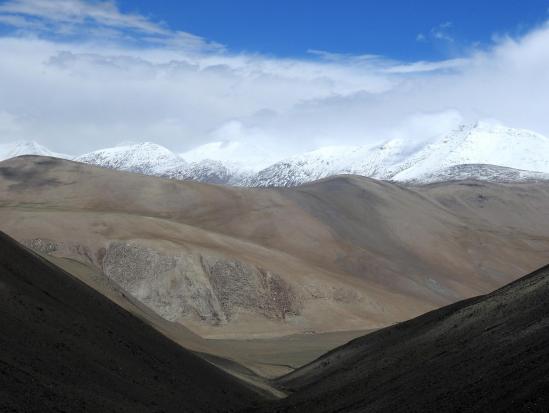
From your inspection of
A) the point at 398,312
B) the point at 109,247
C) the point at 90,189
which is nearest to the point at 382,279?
the point at 398,312

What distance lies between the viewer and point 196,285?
95.2 meters

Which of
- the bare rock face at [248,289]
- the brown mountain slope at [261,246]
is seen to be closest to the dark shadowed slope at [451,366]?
the bare rock face at [248,289]

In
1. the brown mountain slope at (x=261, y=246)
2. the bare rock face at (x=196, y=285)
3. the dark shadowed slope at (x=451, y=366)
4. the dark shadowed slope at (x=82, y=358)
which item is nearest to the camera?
the dark shadowed slope at (x=451, y=366)

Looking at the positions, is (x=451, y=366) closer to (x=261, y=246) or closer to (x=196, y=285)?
(x=196, y=285)

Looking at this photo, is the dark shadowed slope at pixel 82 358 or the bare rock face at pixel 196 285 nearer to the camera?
the dark shadowed slope at pixel 82 358

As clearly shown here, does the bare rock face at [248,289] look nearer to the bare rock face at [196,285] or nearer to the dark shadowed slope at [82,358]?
the bare rock face at [196,285]

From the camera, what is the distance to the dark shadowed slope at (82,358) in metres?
26.3

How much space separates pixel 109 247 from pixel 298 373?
4965 centimetres

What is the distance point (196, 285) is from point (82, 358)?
6436cm

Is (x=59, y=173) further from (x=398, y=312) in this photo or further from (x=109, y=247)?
(x=398, y=312)

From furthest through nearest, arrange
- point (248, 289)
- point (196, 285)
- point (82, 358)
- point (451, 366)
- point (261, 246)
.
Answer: point (261, 246), point (248, 289), point (196, 285), point (451, 366), point (82, 358)

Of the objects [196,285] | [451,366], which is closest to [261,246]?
[196,285]

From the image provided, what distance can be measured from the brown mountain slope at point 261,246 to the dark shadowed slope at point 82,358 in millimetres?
47612

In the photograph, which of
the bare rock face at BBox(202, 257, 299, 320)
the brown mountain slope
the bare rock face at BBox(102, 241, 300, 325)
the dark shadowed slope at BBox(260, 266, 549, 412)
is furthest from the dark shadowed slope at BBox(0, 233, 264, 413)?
the bare rock face at BBox(202, 257, 299, 320)
